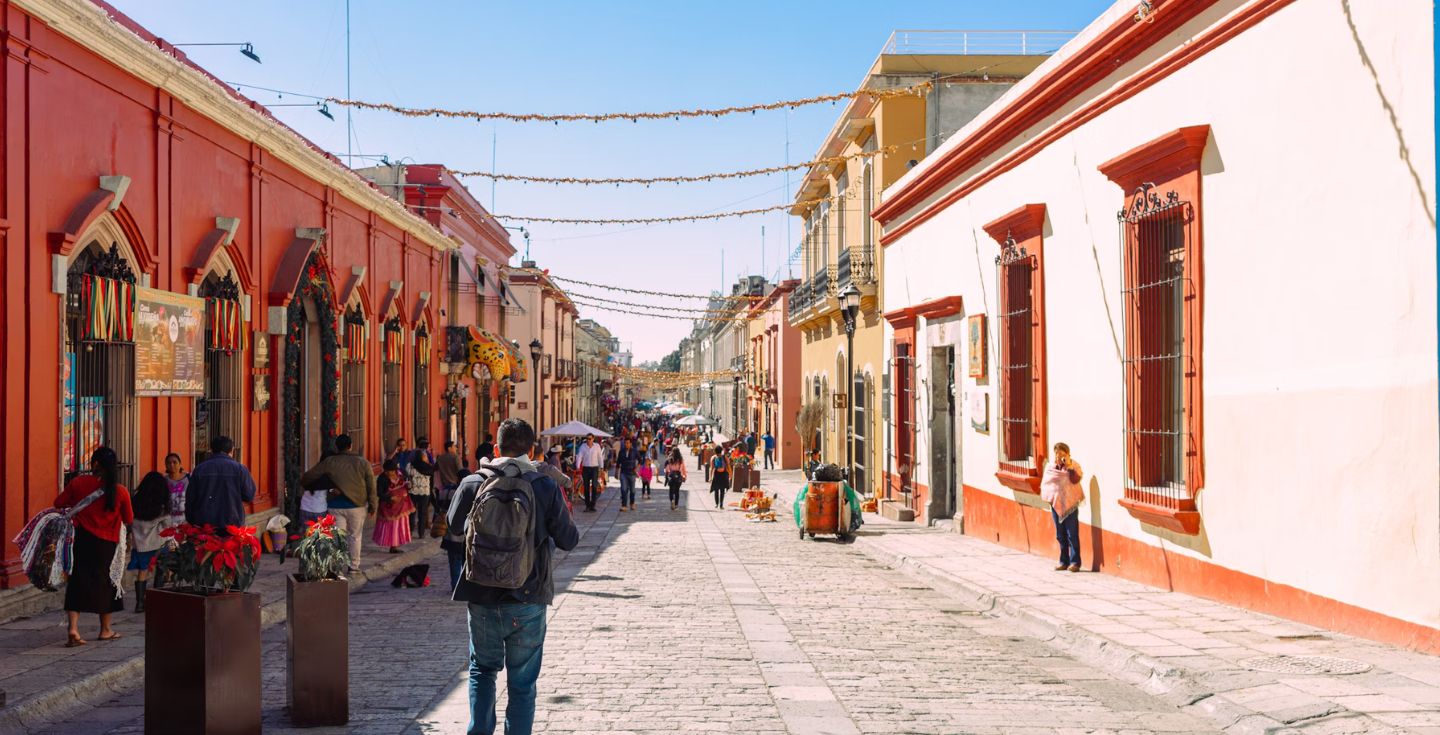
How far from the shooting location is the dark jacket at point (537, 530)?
5.29 m

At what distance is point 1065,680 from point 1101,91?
21.5 feet

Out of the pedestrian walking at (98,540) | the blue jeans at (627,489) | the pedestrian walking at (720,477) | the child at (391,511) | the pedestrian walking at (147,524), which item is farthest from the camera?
the pedestrian walking at (720,477)

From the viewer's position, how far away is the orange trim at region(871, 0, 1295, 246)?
9.44 meters

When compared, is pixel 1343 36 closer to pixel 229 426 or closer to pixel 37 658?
pixel 37 658

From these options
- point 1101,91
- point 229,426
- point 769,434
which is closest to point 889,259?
point 1101,91

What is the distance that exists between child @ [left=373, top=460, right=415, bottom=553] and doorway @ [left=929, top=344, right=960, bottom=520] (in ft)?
26.5

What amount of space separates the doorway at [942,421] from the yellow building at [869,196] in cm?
224

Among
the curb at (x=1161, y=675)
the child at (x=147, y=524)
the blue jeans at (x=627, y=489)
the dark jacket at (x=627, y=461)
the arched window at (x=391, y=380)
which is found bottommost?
the blue jeans at (x=627, y=489)

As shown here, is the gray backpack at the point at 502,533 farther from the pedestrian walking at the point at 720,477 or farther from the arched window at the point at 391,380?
the pedestrian walking at the point at 720,477

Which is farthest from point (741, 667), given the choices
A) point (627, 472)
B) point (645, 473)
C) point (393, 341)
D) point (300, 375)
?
point (645, 473)

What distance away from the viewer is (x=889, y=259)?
72.7 feet

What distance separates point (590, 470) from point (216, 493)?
47.2ft

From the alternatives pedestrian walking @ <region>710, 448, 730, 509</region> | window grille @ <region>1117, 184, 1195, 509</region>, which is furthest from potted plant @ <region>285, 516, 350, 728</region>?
pedestrian walking @ <region>710, 448, 730, 509</region>

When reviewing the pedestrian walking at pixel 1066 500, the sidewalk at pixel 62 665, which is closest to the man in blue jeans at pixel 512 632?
the sidewalk at pixel 62 665
